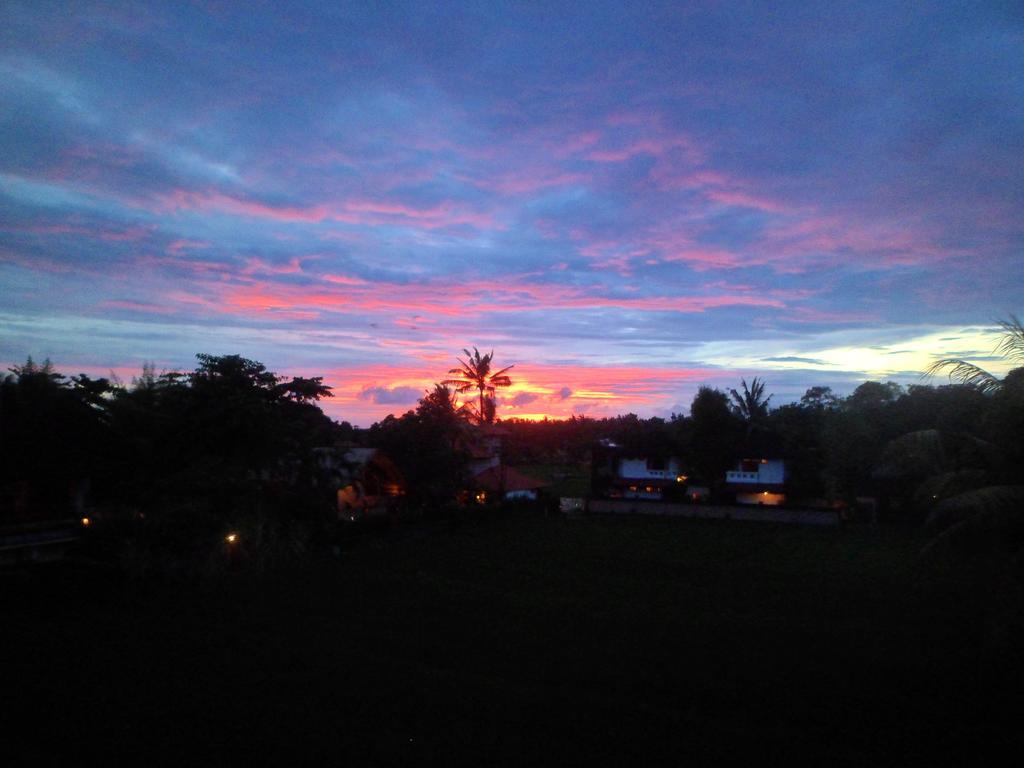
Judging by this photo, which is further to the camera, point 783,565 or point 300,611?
point 783,565

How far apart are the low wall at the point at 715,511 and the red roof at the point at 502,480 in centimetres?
592

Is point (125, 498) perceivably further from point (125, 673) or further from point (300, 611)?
point (125, 673)

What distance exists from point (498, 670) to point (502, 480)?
27156 millimetres

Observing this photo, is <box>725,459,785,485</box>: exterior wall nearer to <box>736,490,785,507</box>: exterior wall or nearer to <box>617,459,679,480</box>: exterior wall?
<box>736,490,785,507</box>: exterior wall

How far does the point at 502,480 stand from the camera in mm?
36438

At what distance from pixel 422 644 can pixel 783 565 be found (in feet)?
39.4

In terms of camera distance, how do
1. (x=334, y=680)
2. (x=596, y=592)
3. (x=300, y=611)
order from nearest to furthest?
(x=334, y=680) → (x=300, y=611) → (x=596, y=592)

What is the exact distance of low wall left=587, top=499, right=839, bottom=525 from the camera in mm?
28688

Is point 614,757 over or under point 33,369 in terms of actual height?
under

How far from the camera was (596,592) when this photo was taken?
1470 centimetres

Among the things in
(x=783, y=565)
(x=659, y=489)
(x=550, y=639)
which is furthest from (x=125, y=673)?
(x=659, y=489)

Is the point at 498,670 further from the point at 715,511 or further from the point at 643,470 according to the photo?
the point at 643,470

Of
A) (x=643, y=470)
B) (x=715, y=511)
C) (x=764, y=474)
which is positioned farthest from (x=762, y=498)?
(x=643, y=470)

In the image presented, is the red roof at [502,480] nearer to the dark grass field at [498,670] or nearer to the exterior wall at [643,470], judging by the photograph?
the exterior wall at [643,470]
